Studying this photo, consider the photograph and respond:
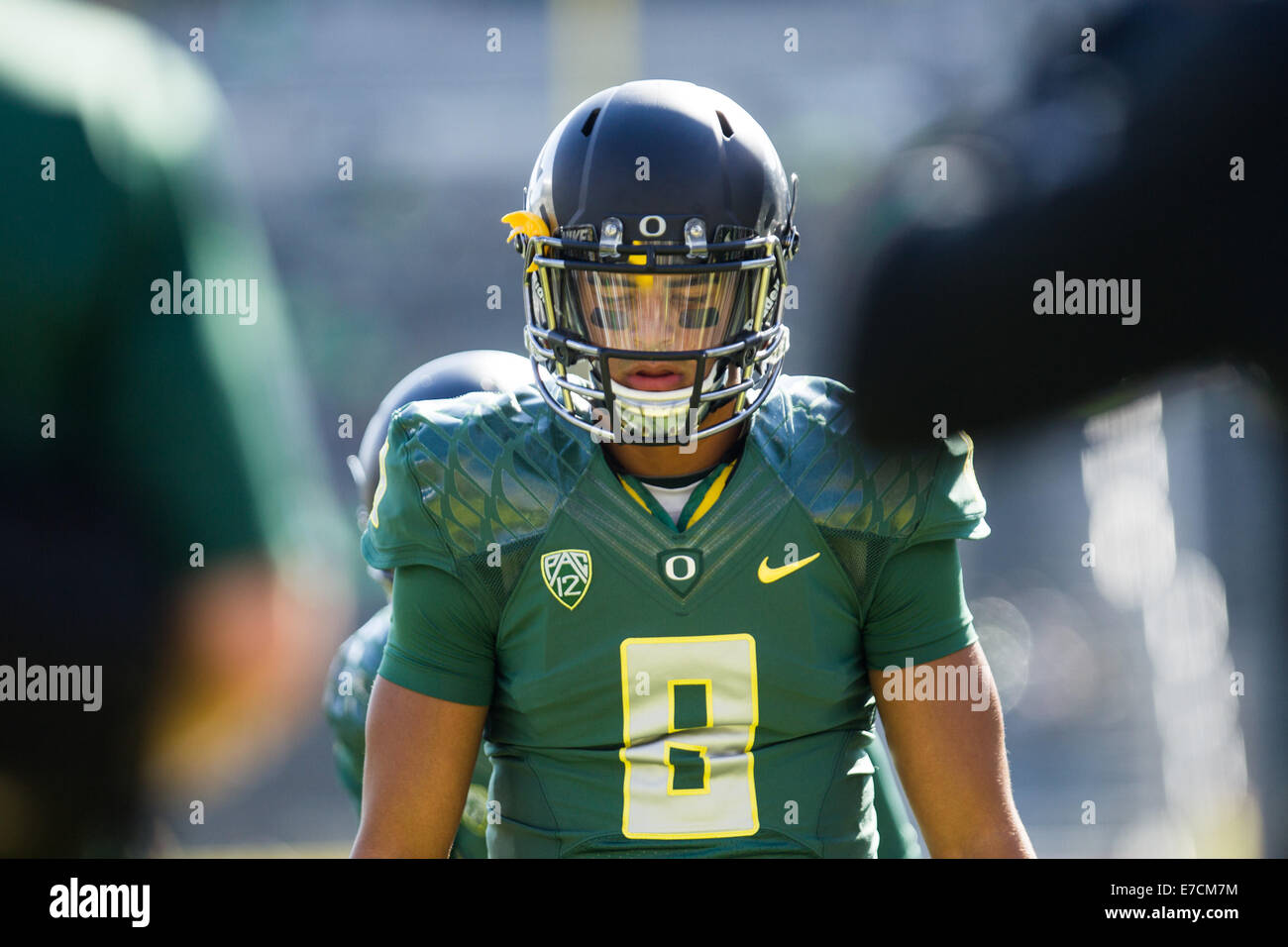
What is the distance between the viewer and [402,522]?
1453mm

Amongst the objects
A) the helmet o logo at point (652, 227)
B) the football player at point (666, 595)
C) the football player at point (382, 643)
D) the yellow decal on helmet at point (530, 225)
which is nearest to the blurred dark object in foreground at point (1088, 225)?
the football player at point (666, 595)

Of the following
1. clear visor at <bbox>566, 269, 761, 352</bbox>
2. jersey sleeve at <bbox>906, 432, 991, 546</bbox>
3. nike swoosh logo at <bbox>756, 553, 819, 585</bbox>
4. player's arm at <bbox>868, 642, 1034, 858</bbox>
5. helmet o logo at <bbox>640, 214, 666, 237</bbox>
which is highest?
helmet o logo at <bbox>640, 214, 666, 237</bbox>

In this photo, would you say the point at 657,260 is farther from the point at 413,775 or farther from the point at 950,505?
the point at 413,775

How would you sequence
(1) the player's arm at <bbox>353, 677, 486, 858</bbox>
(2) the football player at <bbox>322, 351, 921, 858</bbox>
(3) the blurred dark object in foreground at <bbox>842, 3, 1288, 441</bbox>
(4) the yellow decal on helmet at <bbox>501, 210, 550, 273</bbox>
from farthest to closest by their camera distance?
(2) the football player at <bbox>322, 351, 921, 858</bbox> < (4) the yellow decal on helmet at <bbox>501, 210, 550, 273</bbox> < (1) the player's arm at <bbox>353, 677, 486, 858</bbox> < (3) the blurred dark object in foreground at <bbox>842, 3, 1288, 441</bbox>

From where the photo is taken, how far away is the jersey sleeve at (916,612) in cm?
143

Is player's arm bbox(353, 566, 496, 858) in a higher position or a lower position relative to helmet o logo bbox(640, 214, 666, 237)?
lower

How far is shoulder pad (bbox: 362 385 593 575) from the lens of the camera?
4.73ft

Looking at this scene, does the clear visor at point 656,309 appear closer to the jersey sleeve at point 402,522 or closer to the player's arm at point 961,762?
the jersey sleeve at point 402,522

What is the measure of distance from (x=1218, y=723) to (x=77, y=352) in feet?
11.9

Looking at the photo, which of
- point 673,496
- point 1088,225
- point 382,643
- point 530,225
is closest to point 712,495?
point 673,496

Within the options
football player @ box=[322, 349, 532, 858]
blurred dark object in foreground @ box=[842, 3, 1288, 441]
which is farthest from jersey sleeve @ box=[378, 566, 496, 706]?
blurred dark object in foreground @ box=[842, 3, 1288, 441]

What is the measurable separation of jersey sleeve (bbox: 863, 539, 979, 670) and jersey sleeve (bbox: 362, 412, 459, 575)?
1.46 ft

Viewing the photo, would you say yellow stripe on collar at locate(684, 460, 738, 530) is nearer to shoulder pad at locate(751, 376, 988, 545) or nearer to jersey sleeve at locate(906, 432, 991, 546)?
shoulder pad at locate(751, 376, 988, 545)

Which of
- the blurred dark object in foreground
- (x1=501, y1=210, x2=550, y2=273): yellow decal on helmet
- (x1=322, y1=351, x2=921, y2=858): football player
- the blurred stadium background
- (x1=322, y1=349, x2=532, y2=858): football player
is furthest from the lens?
the blurred stadium background
